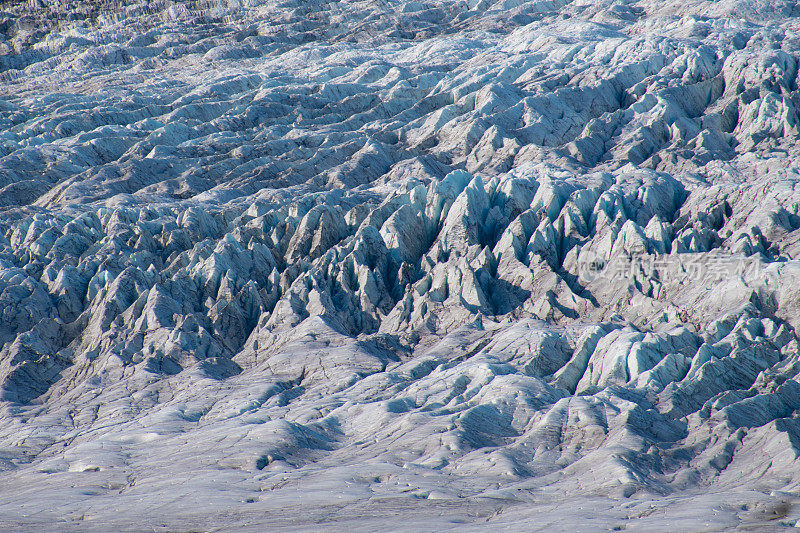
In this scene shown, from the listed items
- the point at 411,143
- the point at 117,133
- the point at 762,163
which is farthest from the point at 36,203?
the point at 762,163

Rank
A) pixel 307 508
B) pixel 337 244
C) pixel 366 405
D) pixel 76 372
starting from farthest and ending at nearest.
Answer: pixel 337 244
pixel 76 372
pixel 366 405
pixel 307 508

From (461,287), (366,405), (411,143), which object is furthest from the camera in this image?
(411,143)

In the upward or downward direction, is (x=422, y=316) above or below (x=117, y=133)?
below

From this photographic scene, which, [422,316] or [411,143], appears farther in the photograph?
[411,143]

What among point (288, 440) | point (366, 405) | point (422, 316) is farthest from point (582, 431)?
point (422, 316)

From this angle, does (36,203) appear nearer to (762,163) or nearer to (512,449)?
(512,449)

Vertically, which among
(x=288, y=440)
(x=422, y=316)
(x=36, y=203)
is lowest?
(x=422, y=316)
